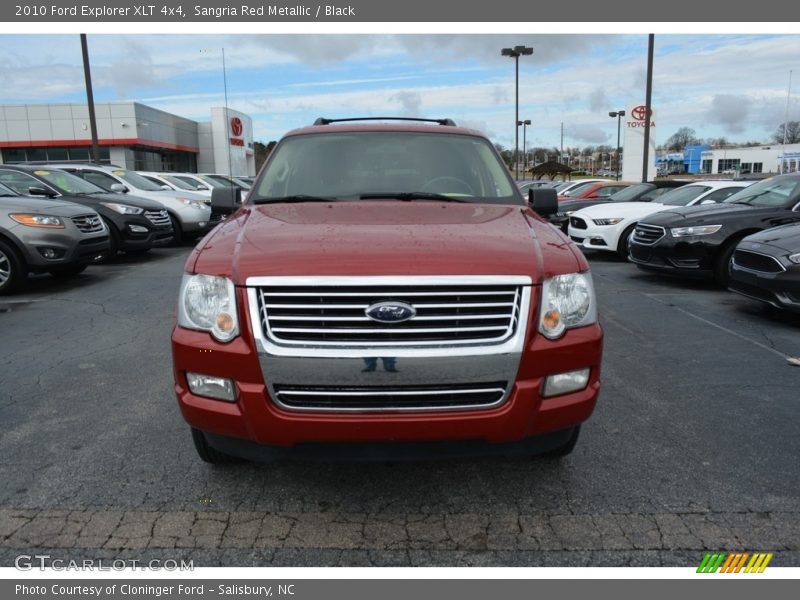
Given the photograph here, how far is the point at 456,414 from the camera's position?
2553mm

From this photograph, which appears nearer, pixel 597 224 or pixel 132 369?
pixel 132 369

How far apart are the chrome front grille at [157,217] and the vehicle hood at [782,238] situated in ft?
31.0

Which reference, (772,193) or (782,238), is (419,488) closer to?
(782,238)

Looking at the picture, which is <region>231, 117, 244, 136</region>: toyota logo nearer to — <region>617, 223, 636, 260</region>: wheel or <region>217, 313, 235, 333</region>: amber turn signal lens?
<region>617, 223, 636, 260</region>: wheel

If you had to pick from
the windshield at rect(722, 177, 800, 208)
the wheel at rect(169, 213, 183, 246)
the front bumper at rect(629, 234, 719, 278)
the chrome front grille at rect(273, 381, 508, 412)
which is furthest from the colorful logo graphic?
the wheel at rect(169, 213, 183, 246)

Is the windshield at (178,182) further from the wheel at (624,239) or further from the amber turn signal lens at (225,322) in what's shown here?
the amber turn signal lens at (225,322)

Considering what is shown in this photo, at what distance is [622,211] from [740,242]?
15.2ft

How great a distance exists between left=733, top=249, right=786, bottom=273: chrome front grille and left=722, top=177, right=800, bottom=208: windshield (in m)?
2.01

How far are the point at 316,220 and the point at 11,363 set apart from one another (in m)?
3.63

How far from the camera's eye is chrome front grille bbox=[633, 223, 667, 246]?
8914 millimetres

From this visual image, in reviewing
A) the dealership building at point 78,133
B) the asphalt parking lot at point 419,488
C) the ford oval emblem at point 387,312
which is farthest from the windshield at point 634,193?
the dealership building at point 78,133

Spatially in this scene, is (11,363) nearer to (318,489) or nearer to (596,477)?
(318,489)
